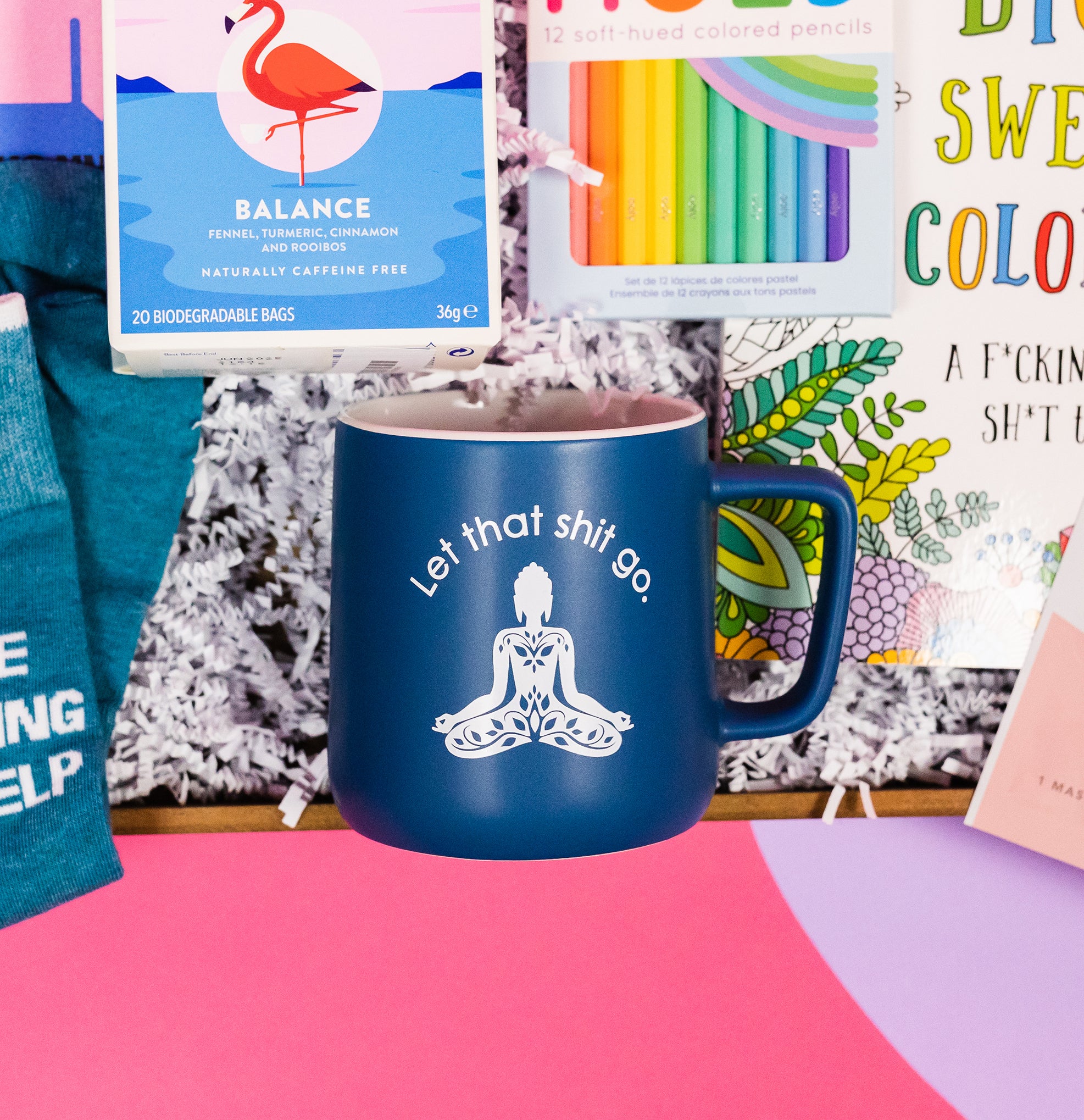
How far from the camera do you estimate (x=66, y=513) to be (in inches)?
22.3

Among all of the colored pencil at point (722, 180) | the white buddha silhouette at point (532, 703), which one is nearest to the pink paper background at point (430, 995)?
Result: the white buddha silhouette at point (532, 703)

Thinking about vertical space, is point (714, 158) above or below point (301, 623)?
above

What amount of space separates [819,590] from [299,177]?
316 millimetres

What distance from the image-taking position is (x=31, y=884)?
555 mm

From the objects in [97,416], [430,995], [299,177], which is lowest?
[430,995]

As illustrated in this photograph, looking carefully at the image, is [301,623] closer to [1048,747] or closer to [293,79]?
[293,79]

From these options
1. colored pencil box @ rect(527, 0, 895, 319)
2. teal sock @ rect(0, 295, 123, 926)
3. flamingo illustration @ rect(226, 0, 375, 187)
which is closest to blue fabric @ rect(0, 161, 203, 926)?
teal sock @ rect(0, 295, 123, 926)

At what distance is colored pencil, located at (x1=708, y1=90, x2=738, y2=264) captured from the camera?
0.58 metres

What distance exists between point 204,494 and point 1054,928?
503 millimetres

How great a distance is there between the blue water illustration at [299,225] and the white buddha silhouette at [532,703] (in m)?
0.13

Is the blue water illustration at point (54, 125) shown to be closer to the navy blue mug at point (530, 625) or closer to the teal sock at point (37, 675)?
the teal sock at point (37, 675)

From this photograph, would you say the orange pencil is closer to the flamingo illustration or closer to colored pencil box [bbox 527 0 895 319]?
colored pencil box [bbox 527 0 895 319]

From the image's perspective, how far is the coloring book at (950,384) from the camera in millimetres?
586

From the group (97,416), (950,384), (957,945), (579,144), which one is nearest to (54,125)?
(97,416)
